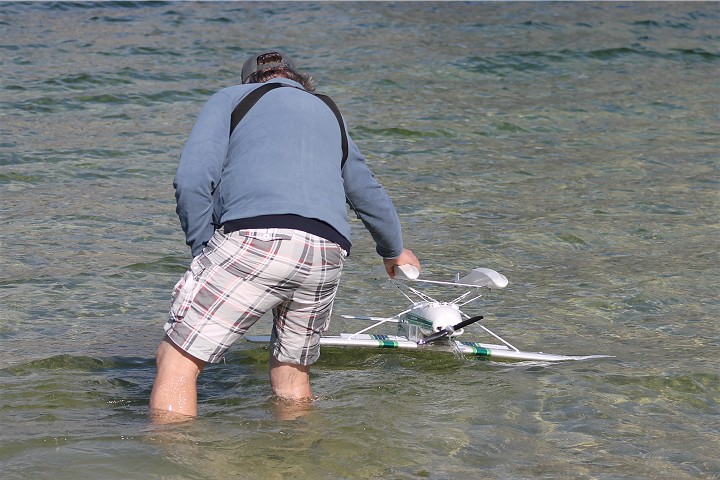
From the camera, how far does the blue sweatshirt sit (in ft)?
14.2

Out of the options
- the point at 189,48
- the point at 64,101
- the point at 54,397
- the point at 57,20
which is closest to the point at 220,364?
the point at 54,397

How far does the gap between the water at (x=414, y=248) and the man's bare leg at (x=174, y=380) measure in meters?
0.20

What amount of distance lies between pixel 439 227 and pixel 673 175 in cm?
350

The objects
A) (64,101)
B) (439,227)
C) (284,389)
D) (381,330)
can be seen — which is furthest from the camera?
(64,101)

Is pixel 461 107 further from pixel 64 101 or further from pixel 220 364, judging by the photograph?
pixel 220 364

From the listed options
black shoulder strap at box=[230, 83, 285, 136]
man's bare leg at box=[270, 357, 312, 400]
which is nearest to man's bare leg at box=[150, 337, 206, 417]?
man's bare leg at box=[270, 357, 312, 400]

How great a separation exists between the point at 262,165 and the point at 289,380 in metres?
1.24

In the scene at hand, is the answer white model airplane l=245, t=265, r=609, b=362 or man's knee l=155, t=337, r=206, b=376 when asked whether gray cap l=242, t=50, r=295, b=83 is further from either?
white model airplane l=245, t=265, r=609, b=362

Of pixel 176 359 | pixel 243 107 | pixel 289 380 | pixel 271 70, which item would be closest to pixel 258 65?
pixel 271 70

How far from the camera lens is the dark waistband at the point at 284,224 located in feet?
14.2

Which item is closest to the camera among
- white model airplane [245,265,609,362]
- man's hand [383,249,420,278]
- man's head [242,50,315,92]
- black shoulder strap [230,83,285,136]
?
black shoulder strap [230,83,285,136]

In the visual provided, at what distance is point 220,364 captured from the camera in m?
6.39

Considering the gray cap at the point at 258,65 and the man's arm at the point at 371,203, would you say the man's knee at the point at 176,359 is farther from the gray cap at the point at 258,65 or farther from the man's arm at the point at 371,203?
the gray cap at the point at 258,65

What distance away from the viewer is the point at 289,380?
509 cm
